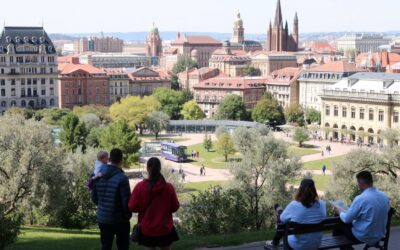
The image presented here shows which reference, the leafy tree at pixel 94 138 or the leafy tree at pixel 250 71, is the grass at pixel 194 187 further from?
the leafy tree at pixel 250 71

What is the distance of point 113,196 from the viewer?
1037cm

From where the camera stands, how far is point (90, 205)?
2641 cm

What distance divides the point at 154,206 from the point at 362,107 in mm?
70089

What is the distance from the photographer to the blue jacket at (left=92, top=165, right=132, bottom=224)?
1034 centimetres

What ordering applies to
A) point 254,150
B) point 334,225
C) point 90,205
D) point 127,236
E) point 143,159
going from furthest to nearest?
point 143,159, point 254,150, point 90,205, point 127,236, point 334,225

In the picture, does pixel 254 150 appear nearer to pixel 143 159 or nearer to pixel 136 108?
pixel 143 159

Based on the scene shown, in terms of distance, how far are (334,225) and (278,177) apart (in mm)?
22830

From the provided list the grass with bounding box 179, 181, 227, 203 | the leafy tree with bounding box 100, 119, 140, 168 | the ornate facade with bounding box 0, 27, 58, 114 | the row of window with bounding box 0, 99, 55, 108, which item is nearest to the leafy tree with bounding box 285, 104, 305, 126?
the ornate facade with bounding box 0, 27, 58, 114

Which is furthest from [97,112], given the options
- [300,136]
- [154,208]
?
[154,208]

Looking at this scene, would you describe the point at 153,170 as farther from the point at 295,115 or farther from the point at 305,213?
the point at 295,115

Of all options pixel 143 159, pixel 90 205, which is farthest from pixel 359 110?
pixel 90 205

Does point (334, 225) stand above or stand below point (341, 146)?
above

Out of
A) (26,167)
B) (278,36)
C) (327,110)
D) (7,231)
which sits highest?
(278,36)

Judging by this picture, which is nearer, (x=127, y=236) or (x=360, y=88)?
(x=127, y=236)
